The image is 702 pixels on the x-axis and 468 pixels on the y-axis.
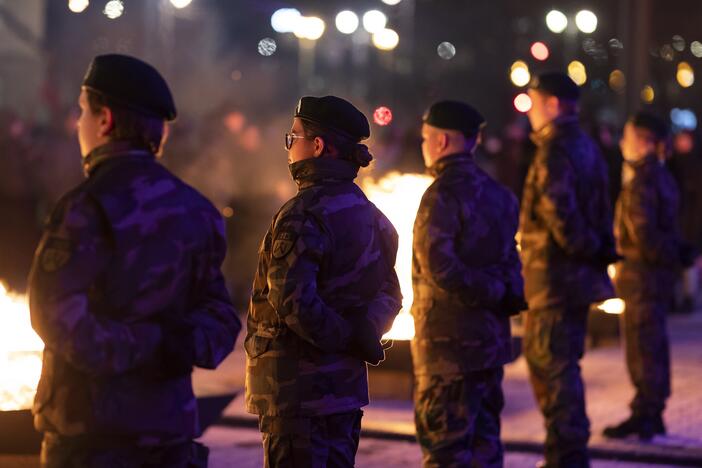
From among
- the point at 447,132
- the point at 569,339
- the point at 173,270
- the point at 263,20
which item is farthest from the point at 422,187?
the point at 263,20

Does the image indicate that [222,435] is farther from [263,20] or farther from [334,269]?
[263,20]

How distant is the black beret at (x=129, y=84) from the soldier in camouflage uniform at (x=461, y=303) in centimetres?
254

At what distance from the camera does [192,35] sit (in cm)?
2733

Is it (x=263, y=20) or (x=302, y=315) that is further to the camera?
(x=263, y=20)

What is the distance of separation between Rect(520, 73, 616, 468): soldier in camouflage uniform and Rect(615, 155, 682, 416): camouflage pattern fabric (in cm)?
127

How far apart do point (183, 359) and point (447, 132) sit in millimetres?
3023

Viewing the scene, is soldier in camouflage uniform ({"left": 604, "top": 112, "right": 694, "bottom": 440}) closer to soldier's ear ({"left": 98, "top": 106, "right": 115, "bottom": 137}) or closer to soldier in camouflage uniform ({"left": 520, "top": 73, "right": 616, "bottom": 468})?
soldier in camouflage uniform ({"left": 520, "top": 73, "right": 616, "bottom": 468})

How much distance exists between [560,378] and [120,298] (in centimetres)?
411

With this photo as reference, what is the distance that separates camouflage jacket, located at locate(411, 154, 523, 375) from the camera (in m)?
6.35

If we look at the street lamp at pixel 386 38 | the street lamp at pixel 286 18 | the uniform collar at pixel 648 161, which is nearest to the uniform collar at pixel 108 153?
the uniform collar at pixel 648 161

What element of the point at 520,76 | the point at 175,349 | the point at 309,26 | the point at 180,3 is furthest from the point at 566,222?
the point at 309,26

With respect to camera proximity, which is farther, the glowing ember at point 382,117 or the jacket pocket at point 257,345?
the glowing ember at point 382,117

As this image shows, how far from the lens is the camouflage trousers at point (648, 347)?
916cm

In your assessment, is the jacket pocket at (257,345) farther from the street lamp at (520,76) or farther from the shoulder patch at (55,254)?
the street lamp at (520,76)
